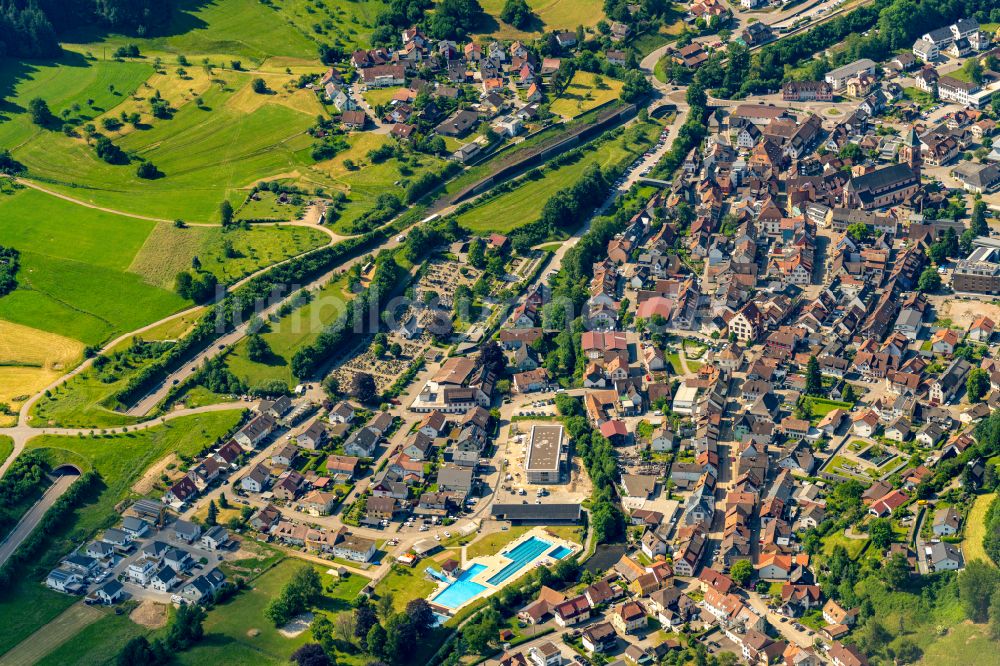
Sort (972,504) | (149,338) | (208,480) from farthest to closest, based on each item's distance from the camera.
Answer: (149,338), (208,480), (972,504)

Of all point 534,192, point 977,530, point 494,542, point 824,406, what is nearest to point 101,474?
point 494,542

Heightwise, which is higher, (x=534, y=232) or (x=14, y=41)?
(x=14, y=41)

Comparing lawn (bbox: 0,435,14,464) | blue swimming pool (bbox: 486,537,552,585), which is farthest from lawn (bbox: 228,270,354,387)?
blue swimming pool (bbox: 486,537,552,585)

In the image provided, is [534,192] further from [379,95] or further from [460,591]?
[460,591]

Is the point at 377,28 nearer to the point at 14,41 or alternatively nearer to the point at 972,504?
the point at 14,41

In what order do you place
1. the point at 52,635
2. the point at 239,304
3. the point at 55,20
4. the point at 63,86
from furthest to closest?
the point at 55,20 < the point at 63,86 < the point at 239,304 < the point at 52,635

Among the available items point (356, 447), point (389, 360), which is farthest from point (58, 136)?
point (356, 447)

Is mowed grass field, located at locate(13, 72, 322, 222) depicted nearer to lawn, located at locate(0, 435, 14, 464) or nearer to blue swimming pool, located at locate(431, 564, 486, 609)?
lawn, located at locate(0, 435, 14, 464)

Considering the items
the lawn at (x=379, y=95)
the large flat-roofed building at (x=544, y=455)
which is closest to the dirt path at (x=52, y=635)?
the large flat-roofed building at (x=544, y=455)
